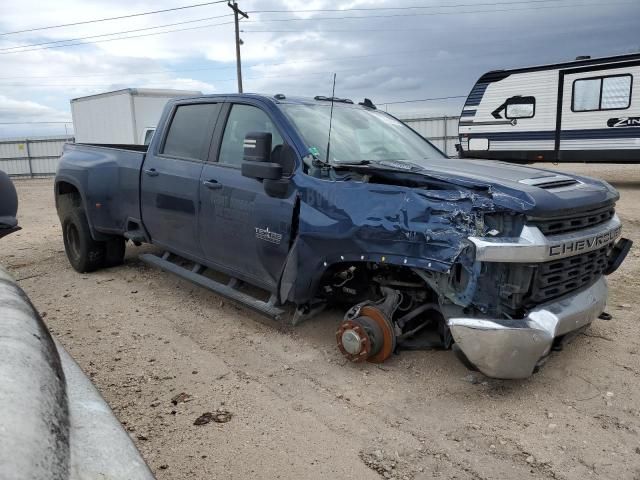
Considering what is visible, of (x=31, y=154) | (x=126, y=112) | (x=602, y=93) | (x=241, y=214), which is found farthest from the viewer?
(x=31, y=154)

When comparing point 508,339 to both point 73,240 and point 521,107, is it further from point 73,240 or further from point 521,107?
point 521,107

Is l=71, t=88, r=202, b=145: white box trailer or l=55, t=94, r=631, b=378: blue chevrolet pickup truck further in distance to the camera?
l=71, t=88, r=202, b=145: white box trailer

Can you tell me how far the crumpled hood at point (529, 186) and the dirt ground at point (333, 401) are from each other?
115cm

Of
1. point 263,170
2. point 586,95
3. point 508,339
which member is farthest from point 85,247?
point 586,95

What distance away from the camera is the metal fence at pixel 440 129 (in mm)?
24141

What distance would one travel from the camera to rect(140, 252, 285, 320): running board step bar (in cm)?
411

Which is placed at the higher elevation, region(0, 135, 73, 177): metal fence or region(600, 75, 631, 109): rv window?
region(600, 75, 631, 109): rv window

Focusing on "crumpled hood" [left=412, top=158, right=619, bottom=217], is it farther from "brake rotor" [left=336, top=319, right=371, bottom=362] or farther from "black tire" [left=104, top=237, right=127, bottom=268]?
"black tire" [left=104, top=237, right=127, bottom=268]

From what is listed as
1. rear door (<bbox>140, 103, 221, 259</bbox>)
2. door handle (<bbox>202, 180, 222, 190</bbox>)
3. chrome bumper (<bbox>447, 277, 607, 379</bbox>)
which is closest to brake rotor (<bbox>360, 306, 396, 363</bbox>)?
chrome bumper (<bbox>447, 277, 607, 379</bbox>)

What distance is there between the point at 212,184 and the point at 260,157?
0.86 m

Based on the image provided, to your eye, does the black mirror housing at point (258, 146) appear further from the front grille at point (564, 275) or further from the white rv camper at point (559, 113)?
the white rv camper at point (559, 113)

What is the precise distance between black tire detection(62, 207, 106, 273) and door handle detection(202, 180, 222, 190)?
7.63 ft

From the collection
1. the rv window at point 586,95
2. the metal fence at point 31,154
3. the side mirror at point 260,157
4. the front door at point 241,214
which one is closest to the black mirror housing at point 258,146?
the side mirror at point 260,157

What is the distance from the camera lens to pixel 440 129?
24438mm
